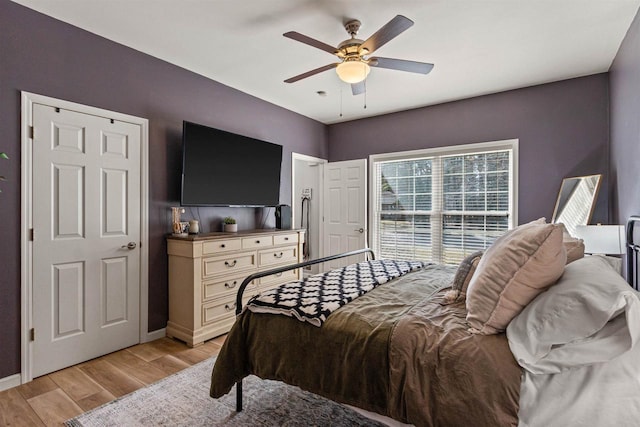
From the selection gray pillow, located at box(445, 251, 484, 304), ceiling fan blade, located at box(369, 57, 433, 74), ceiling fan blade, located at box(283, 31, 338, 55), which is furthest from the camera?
ceiling fan blade, located at box(369, 57, 433, 74)

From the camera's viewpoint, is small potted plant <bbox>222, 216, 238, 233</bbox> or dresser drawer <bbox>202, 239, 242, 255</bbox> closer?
dresser drawer <bbox>202, 239, 242, 255</bbox>

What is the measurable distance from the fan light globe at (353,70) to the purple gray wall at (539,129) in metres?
2.27

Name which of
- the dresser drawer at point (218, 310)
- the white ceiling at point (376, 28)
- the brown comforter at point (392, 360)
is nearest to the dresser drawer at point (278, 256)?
the dresser drawer at point (218, 310)

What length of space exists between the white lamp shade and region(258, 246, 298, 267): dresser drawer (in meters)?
2.79

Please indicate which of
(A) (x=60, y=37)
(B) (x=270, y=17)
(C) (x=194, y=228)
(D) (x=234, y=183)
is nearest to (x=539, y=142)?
(B) (x=270, y=17)

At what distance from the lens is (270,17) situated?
2.45 metres

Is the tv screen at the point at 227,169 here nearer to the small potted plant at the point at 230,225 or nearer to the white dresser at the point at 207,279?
the small potted plant at the point at 230,225

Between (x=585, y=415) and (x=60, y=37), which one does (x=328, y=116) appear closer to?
(x=60, y=37)

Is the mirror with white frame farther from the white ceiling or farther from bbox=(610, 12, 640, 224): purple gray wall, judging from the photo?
the white ceiling

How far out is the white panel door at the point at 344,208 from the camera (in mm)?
4809

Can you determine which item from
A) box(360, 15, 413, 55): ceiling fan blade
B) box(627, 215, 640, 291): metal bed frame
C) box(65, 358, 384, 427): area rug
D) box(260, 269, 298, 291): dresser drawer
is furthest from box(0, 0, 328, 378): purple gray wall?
box(627, 215, 640, 291): metal bed frame

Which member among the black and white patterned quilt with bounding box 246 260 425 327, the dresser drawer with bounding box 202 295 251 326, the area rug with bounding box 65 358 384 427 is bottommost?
the area rug with bounding box 65 358 384 427

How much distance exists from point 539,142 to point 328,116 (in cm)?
276

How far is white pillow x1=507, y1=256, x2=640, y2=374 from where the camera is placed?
1116 millimetres
